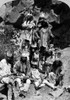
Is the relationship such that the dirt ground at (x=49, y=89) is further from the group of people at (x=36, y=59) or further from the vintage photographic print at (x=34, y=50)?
the group of people at (x=36, y=59)

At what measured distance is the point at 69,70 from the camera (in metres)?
10.9

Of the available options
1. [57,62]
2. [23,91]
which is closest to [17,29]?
[57,62]

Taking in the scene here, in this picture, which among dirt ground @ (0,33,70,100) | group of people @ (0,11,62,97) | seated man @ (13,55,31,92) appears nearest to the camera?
dirt ground @ (0,33,70,100)

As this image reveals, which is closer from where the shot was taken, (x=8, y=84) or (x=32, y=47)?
(x=8, y=84)

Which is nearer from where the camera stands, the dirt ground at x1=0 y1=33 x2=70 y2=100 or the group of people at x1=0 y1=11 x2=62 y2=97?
the dirt ground at x1=0 y1=33 x2=70 y2=100

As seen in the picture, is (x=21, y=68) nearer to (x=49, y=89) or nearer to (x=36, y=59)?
(x=36, y=59)

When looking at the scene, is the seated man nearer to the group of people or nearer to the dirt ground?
the group of people

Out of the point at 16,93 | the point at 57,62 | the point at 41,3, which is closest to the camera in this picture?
the point at 16,93

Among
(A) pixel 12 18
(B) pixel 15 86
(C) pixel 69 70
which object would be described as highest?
(A) pixel 12 18

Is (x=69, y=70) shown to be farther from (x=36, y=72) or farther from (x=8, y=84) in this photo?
(x=8, y=84)

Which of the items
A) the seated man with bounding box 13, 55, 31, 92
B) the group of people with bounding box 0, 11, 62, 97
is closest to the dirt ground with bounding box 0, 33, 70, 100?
the group of people with bounding box 0, 11, 62, 97

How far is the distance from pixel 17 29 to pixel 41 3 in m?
1.39

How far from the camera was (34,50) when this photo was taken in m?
11.2

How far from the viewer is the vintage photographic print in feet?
32.7
